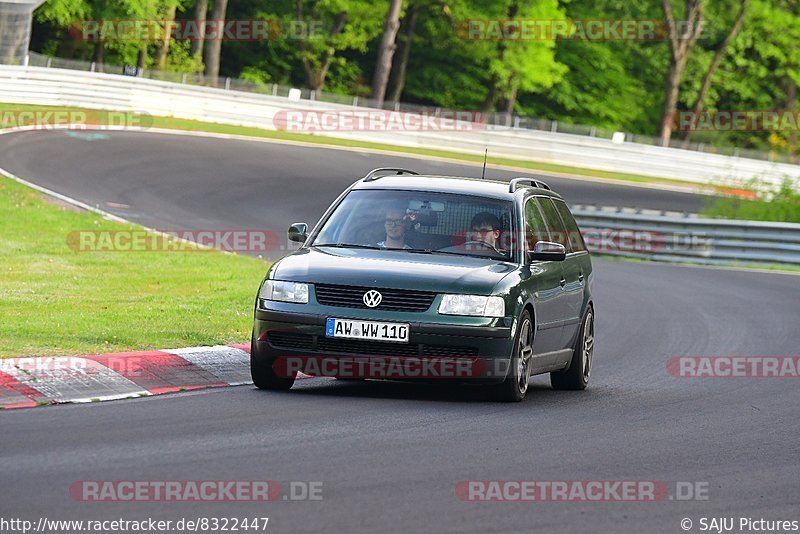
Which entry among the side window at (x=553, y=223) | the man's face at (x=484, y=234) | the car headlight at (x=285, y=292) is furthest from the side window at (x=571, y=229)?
the car headlight at (x=285, y=292)

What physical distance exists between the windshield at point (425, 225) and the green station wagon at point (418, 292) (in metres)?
0.01

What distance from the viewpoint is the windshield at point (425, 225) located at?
11.1m

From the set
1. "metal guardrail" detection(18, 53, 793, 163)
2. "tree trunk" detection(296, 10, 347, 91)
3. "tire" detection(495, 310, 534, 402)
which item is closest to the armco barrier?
"metal guardrail" detection(18, 53, 793, 163)

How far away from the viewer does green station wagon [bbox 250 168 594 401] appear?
1010 centimetres

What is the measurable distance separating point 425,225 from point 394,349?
4.56ft

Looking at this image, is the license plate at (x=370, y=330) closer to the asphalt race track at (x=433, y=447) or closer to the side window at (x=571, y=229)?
the asphalt race track at (x=433, y=447)

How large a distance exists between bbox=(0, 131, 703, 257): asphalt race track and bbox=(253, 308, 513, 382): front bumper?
1449cm

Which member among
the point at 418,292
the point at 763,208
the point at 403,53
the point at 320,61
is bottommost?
the point at 763,208

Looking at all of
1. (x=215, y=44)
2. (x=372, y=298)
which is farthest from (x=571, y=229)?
(x=215, y=44)

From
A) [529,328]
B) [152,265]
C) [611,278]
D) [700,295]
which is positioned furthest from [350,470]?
[611,278]

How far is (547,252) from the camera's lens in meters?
11.0

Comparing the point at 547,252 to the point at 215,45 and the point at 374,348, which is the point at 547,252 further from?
the point at 215,45

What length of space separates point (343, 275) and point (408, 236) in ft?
3.29

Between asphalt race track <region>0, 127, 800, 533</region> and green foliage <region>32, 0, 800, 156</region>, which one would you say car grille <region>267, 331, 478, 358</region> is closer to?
asphalt race track <region>0, 127, 800, 533</region>
